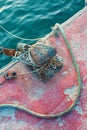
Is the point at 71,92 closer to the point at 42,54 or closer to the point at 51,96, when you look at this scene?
the point at 51,96

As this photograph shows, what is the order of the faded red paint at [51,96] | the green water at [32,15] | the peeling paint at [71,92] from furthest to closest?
1. the green water at [32,15]
2. the peeling paint at [71,92]
3. the faded red paint at [51,96]

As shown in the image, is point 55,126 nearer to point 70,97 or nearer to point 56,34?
point 70,97

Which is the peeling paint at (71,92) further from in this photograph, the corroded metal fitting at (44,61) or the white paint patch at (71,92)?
the corroded metal fitting at (44,61)

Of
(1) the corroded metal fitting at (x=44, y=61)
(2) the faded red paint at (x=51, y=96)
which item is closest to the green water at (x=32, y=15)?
(2) the faded red paint at (x=51, y=96)

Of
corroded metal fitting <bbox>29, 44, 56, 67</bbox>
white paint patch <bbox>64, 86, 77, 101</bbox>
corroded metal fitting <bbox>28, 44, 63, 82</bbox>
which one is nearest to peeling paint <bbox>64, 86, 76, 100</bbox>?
white paint patch <bbox>64, 86, 77, 101</bbox>

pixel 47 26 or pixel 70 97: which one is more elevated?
pixel 47 26

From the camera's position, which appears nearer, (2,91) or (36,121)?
(36,121)

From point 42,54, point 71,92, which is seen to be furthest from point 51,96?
point 42,54

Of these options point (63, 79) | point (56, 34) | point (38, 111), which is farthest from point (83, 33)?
point (38, 111)
